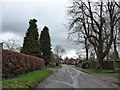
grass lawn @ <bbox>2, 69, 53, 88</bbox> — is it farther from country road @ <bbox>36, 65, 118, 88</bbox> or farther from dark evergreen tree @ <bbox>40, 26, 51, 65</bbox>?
dark evergreen tree @ <bbox>40, 26, 51, 65</bbox>

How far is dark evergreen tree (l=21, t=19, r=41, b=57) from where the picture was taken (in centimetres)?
4669

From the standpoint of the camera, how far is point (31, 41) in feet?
155

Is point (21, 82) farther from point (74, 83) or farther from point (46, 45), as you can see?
point (46, 45)

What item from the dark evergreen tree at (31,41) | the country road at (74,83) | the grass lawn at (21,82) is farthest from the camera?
the dark evergreen tree at (31,41)

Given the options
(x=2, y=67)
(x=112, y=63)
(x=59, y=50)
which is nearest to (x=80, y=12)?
(x=112, y=63)

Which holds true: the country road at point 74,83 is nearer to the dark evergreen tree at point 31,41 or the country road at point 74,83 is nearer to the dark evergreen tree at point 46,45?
the dark evergreen tree at point 31,41

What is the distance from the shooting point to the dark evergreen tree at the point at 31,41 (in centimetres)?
4669

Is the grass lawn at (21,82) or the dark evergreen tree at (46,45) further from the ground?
the dark evergreen tree at (46,45)

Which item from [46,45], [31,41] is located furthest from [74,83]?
[46,45]

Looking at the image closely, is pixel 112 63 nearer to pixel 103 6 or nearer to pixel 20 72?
pixel 103 6

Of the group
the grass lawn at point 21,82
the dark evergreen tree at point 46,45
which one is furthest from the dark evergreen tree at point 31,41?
the grass lawn at point 21,82

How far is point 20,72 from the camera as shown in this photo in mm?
18016

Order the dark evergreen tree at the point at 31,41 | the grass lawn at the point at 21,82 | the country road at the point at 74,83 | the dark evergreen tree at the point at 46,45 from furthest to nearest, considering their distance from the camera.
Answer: the dark evergreen tree at the point at 46,45, the dark evergreen tree at the point at 31,41, the country road at the point at 74,83, the grass lawn at the point at 21,82

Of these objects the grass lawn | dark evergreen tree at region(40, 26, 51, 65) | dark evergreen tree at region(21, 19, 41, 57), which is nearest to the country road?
the grass lawn
